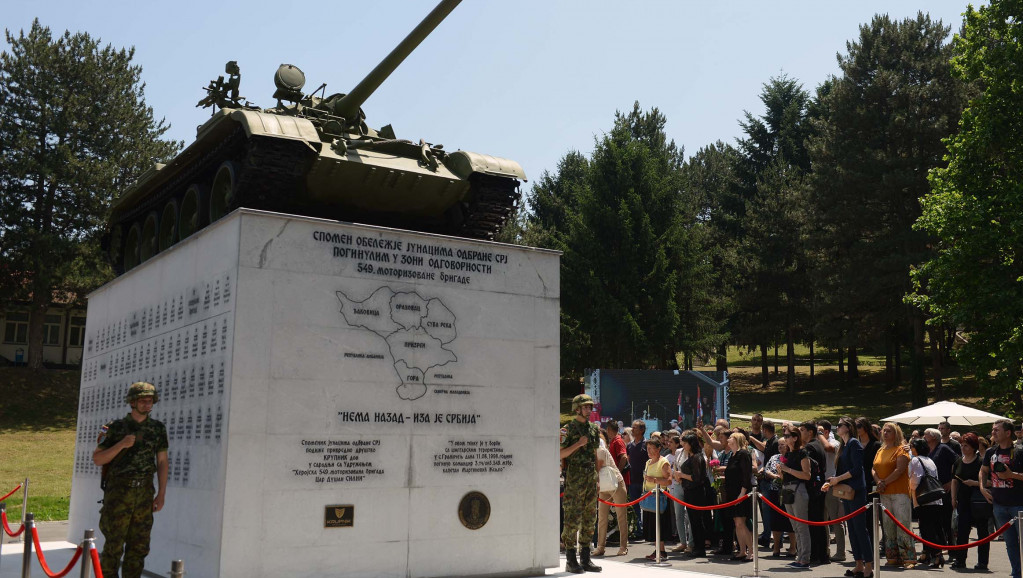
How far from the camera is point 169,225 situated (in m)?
13.6

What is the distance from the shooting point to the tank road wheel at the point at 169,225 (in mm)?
13062

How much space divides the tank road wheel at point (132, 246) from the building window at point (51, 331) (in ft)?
94.8

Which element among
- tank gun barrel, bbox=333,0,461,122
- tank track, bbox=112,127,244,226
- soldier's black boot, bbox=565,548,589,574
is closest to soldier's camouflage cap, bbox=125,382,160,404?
tank track, bbox=112,127,244,226

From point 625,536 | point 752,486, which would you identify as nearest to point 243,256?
point 625,536

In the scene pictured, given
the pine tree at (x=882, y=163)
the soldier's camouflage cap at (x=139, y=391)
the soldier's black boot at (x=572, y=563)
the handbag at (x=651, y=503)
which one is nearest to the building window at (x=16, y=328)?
the pine tree at (x=882, y=163)

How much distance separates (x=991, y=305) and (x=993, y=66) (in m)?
6.64

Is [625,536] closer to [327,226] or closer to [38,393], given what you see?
[327,226]

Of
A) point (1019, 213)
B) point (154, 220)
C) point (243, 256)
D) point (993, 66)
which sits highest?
point (993, 66)

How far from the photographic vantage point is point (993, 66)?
23.7 m

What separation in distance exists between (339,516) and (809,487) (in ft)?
19.0

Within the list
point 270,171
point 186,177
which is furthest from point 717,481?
point 186,177

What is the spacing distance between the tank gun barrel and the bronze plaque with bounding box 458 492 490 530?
20.1 feet

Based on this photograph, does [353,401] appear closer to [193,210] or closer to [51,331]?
[193,210]

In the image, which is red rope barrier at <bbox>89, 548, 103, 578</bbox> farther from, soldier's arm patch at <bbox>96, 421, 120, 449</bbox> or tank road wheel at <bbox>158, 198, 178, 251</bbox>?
→ tank road wheel at <bbox>158, 198, 178, 251</bbox>
